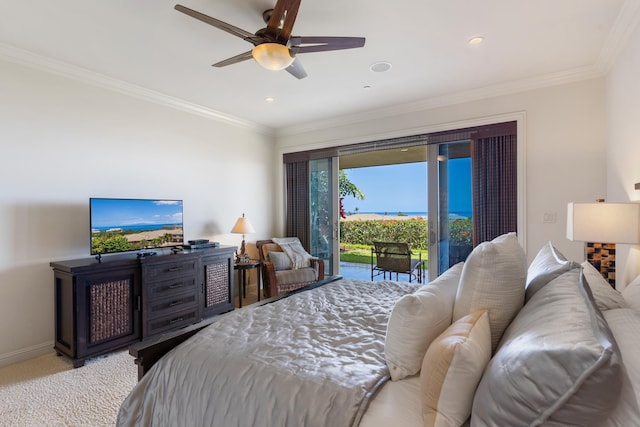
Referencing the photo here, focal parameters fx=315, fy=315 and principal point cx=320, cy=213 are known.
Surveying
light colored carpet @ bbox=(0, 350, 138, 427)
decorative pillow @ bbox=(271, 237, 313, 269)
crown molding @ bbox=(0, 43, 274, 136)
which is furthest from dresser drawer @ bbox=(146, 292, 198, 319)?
crown molding @ bbox=(0, 43, 274, 136)

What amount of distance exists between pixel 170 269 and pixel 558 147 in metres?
4.36

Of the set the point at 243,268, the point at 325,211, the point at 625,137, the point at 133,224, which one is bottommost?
the point at 243,268

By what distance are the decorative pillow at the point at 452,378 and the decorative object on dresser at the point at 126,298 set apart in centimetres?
293

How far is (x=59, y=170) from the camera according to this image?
3053 millimetres

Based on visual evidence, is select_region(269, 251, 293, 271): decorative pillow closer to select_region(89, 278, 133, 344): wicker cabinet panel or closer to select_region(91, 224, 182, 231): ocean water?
select_region(91, 224, 182, 231): ocean water

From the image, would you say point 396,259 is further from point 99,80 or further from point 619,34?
point 99,80

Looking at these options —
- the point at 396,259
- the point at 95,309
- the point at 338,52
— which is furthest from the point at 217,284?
the point at 338,52

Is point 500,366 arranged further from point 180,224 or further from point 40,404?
point 180,224

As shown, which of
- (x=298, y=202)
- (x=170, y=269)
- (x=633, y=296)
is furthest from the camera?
(x=298, y=202)

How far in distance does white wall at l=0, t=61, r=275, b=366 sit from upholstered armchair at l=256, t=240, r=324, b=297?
100 cm

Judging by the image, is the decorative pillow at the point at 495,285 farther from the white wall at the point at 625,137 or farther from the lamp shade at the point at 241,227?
the lamp shade at the point at 241,227

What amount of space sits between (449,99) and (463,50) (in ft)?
3.85

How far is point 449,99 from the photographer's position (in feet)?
12.9

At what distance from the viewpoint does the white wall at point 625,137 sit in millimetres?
2246
